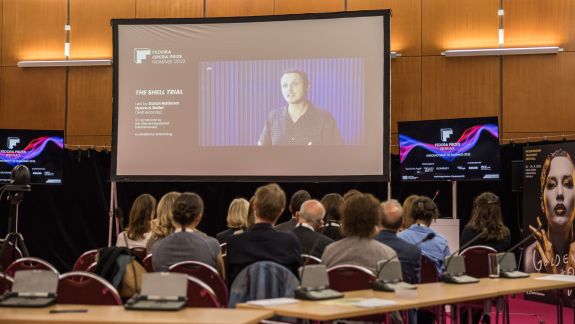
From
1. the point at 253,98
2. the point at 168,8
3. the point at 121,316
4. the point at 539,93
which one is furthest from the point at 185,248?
the point at 168,8

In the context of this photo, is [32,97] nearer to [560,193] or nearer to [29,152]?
[29,152]

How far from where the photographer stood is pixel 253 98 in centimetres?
853

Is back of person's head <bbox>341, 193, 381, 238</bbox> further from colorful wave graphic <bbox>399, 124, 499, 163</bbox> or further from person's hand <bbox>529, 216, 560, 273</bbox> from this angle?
colorful wave graphic <bbox>399, 124, 499, 163</bbox>

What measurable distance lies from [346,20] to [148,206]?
3658 mm

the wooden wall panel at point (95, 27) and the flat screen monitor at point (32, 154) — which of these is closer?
the flat screen monitor at point (32, 154)

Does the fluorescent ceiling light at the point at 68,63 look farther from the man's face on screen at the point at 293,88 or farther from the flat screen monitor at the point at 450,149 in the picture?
the flat screen monitor at the point at 450,149

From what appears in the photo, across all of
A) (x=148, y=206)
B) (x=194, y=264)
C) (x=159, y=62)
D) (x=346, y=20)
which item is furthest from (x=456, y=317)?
(x=159, y=62)

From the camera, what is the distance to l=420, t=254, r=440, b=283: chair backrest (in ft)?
17.2

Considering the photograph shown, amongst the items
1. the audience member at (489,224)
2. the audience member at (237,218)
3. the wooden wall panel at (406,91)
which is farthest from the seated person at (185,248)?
the wooden wall panel at (406,91)

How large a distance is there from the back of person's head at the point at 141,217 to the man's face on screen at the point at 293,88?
9.71ft

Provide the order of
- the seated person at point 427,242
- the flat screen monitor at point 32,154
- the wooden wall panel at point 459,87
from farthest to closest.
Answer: the wooden wall panel at point 459,87 → the flat screen monitor at point 32,154 → the seated person at point 427,242

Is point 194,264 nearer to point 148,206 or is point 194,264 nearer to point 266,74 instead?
point 148,206

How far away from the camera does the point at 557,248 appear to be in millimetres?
7809

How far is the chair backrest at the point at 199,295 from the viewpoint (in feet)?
11.2
